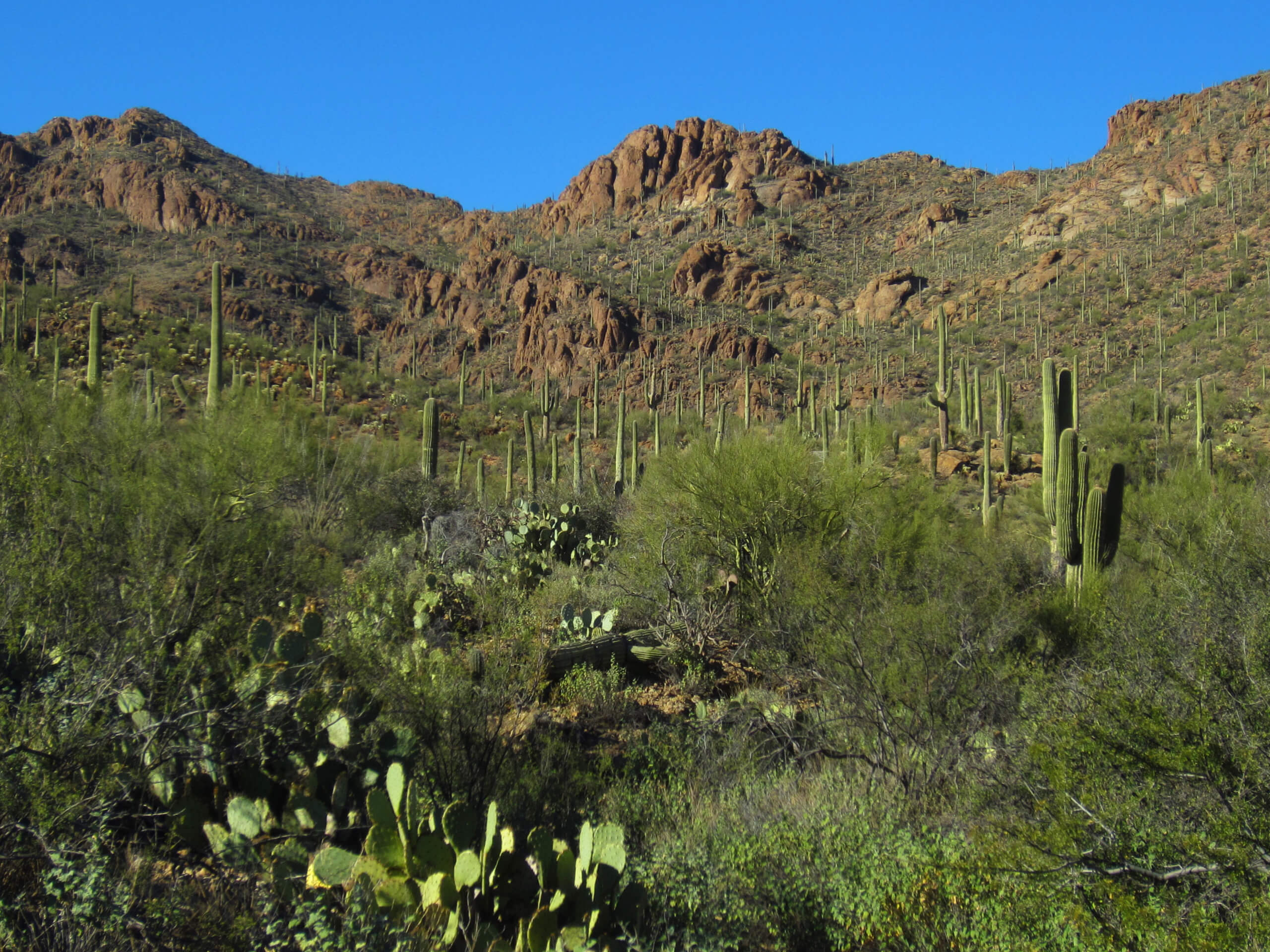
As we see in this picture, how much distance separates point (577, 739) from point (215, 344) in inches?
588

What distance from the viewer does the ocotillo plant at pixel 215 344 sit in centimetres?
1617

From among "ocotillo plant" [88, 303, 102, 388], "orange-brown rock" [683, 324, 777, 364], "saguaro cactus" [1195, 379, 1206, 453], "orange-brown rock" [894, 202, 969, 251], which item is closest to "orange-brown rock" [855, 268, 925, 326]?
"orange-brown rock" [683, 324, 777, 364]

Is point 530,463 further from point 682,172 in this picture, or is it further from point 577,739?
point 682,172

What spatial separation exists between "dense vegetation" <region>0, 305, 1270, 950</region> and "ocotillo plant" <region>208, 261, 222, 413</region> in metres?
5.95

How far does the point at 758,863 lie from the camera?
483 cm

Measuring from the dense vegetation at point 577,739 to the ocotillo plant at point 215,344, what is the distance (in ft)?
19.5

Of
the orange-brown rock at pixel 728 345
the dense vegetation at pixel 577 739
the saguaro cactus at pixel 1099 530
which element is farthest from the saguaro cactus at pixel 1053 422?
the orange-brown rock at pixel 728 345

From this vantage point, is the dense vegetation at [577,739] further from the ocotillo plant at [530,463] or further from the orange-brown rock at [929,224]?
the orange-brown rock at [929,224]

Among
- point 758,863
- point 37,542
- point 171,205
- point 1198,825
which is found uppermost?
point 171,205

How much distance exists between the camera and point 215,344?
1853 centimetres

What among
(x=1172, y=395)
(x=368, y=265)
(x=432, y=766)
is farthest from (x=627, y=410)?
(x=432, y=766)

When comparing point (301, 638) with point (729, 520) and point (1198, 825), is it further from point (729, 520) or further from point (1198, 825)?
point (729, 520)

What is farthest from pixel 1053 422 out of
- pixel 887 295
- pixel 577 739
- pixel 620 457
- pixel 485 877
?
pixel 887 295

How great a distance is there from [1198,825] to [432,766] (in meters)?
4.33
